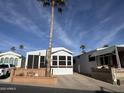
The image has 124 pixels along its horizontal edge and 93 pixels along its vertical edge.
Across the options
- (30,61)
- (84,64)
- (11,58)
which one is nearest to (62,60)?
(30,61)

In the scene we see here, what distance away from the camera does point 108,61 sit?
1830 centimetres

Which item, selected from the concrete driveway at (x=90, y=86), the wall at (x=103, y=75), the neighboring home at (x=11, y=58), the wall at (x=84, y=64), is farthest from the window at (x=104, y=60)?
the neighboring home at (x=11, y=58)

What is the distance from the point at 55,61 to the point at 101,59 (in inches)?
320

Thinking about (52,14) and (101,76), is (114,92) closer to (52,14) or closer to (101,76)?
(101,76)

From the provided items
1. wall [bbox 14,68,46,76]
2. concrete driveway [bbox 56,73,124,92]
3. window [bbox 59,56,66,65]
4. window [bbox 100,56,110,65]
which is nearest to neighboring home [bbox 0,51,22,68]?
window [bbox 59,56,66,65]

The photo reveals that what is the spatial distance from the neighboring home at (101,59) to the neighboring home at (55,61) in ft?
13.1

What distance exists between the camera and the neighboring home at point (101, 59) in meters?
15.0

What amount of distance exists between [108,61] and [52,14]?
1134 cm

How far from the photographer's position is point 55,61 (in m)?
21.1

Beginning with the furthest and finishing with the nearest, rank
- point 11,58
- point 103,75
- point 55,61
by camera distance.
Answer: point 11,58 < point 55,61 < point 103,75

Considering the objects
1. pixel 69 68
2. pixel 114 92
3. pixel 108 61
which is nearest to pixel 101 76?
pixel 108 61

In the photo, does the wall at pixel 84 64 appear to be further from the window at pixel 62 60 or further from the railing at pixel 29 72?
the railing at pixel 29 72

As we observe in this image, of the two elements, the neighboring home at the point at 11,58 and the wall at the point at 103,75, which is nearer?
the wall at the point at 103,75

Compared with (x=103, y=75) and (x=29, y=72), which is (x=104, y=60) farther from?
(x=29, y=72)
